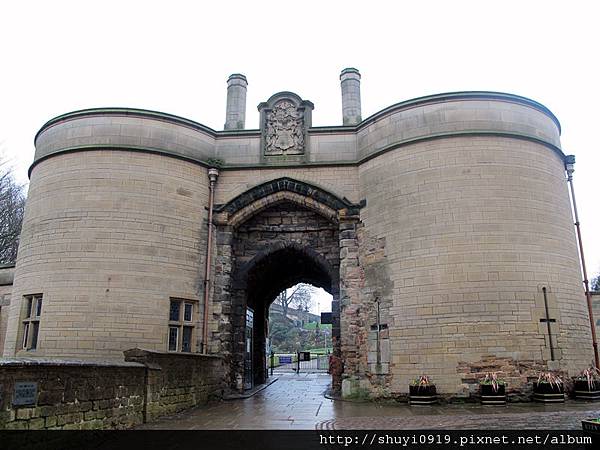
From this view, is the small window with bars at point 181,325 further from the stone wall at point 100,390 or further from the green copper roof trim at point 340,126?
the green copper roof trim at point 340,126

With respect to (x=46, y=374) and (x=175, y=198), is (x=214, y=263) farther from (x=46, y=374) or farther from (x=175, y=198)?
(x=46, y=374)

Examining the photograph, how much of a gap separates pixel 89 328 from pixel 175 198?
386cm

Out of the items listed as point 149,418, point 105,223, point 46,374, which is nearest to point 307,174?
point 105,223

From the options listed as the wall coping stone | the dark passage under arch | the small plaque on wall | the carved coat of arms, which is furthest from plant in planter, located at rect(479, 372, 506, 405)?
the small plaque on wall

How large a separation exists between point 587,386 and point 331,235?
7.12 meters

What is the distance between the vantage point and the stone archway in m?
13.2

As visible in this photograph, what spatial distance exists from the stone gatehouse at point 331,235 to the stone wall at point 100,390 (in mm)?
2171

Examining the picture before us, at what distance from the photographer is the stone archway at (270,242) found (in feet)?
43.2

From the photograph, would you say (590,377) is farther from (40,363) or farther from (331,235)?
(40,363)

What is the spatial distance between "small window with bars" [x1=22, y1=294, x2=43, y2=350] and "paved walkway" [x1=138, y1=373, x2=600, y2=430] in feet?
15.2

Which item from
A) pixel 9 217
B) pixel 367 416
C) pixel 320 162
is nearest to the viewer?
pixel 367 416

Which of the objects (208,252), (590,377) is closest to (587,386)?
(590,377)

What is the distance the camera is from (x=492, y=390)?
9.99 m

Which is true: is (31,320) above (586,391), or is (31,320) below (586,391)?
above
